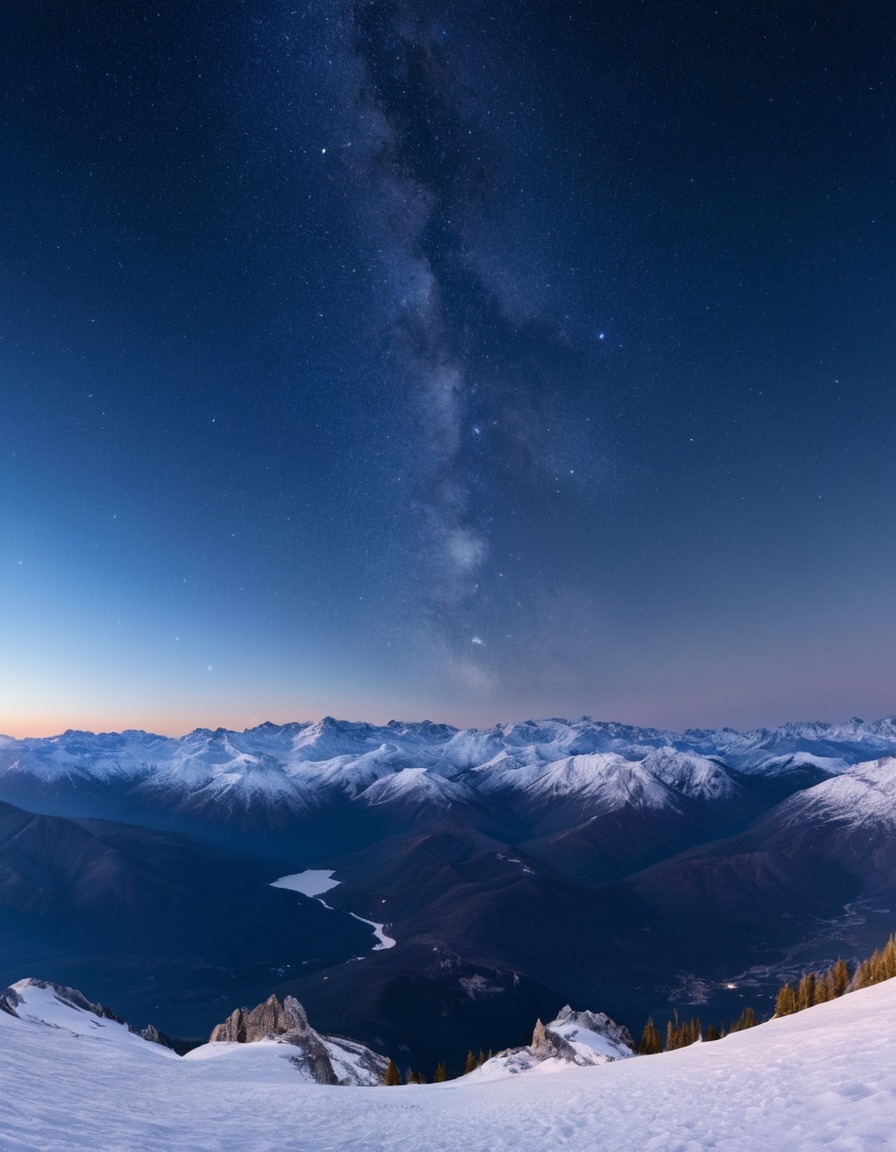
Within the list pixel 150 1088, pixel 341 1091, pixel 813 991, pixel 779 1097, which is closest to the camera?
pixel 779 1097

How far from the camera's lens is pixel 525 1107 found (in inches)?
938

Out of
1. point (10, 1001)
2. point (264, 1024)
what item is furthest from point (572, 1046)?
point (10, 1001)

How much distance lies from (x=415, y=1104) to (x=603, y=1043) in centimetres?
8267

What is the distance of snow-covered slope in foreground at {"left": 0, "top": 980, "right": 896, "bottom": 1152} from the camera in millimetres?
15422

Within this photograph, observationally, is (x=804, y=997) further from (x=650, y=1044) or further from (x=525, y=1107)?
(x=525, y=1107)

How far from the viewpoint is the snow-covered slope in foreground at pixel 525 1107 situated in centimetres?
1542

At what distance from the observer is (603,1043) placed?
91.4 meters

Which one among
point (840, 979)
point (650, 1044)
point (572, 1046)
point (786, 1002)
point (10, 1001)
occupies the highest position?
point (10, 1001)

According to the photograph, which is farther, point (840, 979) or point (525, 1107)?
point (840, 979)

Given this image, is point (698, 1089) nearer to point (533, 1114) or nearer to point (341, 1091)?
point (533, 1114)

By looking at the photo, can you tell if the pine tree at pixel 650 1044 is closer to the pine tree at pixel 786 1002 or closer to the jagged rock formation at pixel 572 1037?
the jagged rock formation at pixel 572 1037

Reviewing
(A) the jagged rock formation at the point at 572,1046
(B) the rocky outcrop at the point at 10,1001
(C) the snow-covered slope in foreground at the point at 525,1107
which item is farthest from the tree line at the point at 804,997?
(C) the snow-covered slope in foreground at the point at 525,1107

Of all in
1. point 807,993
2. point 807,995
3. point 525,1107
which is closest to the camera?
point 525,1107

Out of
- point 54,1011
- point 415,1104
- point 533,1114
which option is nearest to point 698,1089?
point 533,1114
